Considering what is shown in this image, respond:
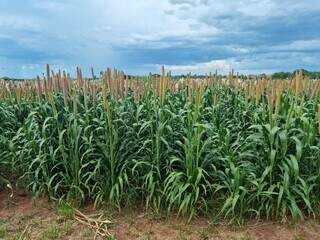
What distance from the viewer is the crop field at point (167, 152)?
Result: 4.91m

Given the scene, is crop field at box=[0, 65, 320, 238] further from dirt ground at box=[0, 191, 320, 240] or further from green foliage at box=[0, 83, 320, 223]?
dirt ground at box=[0, 191, 320, 240]

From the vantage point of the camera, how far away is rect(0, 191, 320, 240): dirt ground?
477 cm

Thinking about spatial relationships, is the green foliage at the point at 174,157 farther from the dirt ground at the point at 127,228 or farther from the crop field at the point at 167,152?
the dirt ground at the point at 127,228

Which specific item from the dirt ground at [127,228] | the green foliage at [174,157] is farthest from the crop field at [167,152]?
the dirt ground at [127,228]

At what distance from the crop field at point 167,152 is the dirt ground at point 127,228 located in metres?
0.12

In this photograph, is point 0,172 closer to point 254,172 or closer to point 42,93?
point 42,93

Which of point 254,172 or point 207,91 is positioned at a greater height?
point 207,91

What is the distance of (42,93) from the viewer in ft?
20.5

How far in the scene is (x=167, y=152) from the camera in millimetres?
5219

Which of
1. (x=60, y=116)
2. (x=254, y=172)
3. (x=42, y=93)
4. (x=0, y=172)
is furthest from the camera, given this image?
(x=0, y=172)

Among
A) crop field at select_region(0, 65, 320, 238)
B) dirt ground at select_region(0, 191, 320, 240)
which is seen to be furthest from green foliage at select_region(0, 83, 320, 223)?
dirt ground at select_region(0, 191, 320, 240)

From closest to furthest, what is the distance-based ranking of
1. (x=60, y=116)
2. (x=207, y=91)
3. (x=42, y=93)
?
1. (x=60, y=116)
2. (x=42, y=93)
3. (x=207, y=91)

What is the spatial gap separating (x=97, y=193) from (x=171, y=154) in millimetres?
961

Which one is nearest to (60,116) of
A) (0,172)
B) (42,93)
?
(42,93)
